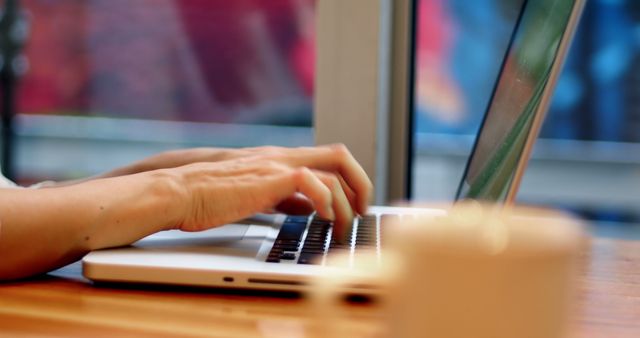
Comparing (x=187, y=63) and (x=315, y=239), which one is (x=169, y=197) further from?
(x=187, y=63)

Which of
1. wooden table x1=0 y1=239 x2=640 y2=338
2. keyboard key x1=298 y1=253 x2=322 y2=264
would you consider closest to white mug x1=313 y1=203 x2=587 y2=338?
wooden table x1=0 y1=239 x2=640 y2=338

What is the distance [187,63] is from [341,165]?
17.9ft

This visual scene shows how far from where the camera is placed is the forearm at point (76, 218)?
2.51 ft

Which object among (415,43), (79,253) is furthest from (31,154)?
(79,253)

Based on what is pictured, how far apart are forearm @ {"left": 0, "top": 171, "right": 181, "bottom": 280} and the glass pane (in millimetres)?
5242

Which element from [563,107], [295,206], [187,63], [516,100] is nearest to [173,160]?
[295,206]

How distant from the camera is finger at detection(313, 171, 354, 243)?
886mm

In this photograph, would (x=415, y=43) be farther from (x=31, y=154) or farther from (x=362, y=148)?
(x=31, y=154)

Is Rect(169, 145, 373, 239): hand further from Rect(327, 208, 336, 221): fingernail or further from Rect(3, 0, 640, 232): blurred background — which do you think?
Rect(3, 0, 640, 232): blurred background

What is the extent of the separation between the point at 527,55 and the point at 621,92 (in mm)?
5004

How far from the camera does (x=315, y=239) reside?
90 centimetres

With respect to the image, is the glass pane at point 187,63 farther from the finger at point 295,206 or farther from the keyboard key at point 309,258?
the keyboard key at point 309,258

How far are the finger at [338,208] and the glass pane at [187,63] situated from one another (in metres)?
5.18

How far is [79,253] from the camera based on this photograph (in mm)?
810
